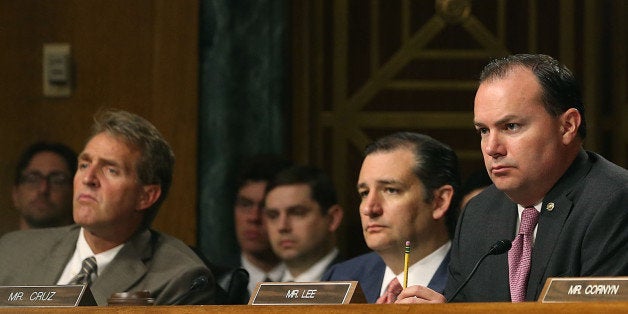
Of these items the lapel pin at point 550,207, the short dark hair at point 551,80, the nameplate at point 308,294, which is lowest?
the nameplate at point 308,294

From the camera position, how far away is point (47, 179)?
5219mm

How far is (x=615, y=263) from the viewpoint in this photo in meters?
2.92

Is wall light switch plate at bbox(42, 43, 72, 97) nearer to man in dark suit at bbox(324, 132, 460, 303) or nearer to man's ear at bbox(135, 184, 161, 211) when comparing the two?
man's ear at bbox(135, 184, 161, 211)

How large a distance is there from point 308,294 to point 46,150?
2.83m

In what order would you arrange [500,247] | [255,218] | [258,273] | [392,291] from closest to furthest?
[500,247] → [392,291] → [258,273] → [255,218]

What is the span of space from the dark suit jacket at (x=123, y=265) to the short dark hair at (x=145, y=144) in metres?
0.17

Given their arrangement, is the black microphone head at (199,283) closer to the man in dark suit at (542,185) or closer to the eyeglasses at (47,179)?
the man in dark suit at (542,185)

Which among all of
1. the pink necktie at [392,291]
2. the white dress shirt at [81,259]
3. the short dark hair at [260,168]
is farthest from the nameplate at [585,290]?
the short dark hair at [260,168]

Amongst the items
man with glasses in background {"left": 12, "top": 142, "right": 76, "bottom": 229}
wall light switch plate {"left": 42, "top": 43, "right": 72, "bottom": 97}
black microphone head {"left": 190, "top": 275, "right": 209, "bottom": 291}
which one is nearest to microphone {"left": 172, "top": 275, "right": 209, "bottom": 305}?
black microphone head {"left": 190, "top": 275, "right": 209, "bottom": 291}

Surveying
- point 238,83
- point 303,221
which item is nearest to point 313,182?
point 303,221

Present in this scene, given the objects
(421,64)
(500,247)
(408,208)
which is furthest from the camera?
(421,64)

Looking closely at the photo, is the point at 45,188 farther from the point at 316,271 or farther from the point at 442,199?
the point at 442,199

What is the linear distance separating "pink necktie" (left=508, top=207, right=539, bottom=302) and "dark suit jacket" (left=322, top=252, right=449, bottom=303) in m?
0.68

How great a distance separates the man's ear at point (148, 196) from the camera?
4156 millimetres
